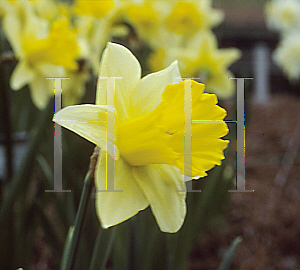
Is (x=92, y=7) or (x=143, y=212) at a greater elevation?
(x=92, y=7)

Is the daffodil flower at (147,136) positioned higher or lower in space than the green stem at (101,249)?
higher

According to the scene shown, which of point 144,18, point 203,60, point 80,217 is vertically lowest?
point 80,217

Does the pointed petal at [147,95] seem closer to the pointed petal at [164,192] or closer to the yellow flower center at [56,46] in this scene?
the pointed petal at [164,192]

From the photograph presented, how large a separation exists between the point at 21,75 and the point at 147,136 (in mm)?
484

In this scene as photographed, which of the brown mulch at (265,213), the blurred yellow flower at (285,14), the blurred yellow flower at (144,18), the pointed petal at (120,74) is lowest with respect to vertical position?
the brown mulch at (265,213)

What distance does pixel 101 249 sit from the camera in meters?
0.39

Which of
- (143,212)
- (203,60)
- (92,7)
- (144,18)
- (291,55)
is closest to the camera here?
(143,212)

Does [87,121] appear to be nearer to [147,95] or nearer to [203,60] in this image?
[147,95]

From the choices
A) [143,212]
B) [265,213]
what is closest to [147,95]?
[143,212]

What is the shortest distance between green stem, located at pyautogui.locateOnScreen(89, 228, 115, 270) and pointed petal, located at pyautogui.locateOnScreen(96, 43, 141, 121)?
157 mm

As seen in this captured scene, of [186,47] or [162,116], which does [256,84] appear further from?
A: [162,116]

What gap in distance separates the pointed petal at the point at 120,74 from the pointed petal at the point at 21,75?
1.32ft

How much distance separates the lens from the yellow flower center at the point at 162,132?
0.33 meters

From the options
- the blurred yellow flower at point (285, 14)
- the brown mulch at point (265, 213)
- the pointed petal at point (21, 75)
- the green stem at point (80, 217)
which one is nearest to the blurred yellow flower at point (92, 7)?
the pointed petal at point (21, 75)
